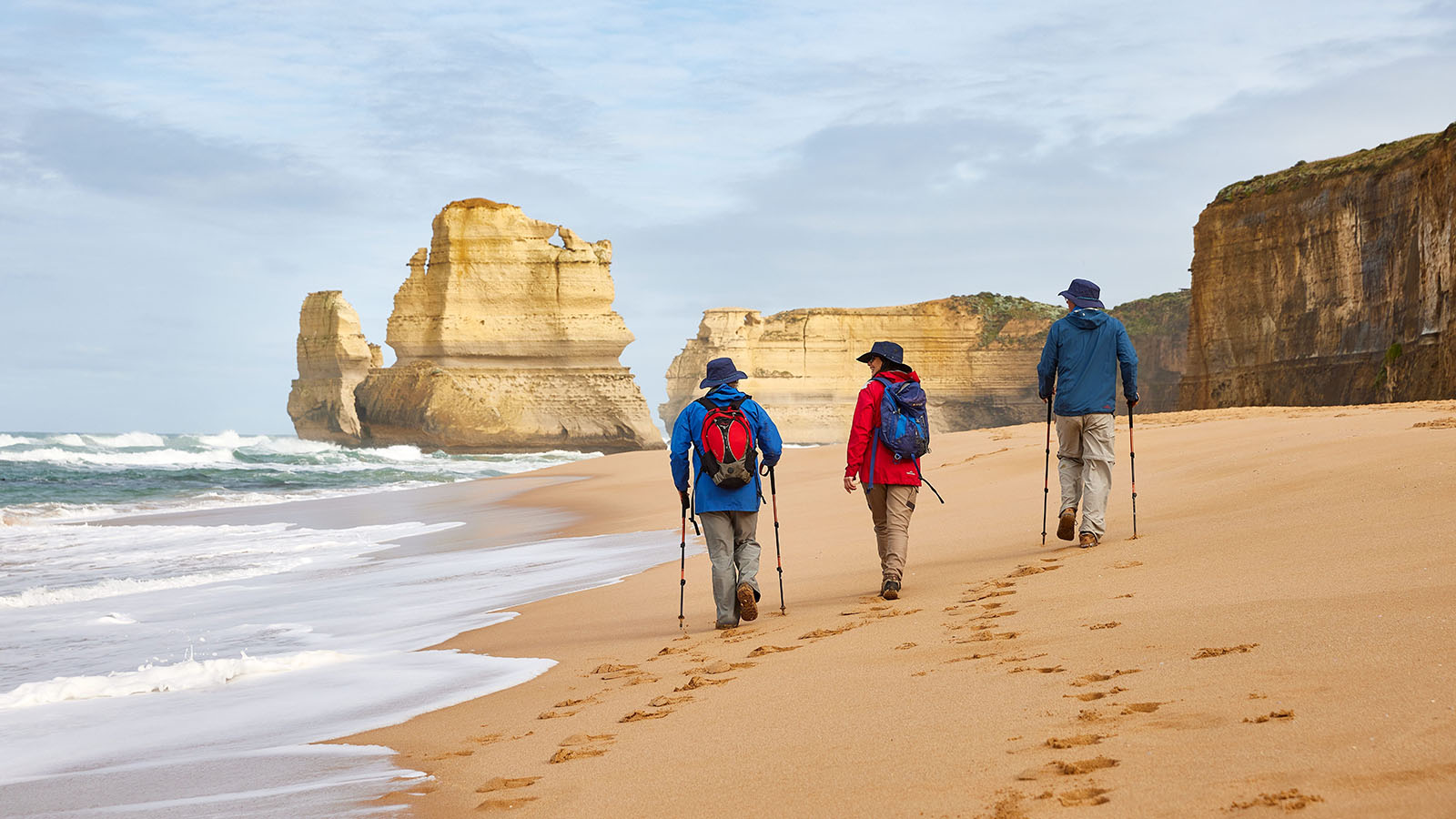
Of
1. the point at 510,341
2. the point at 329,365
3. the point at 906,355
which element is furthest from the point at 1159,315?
the point at 329,365

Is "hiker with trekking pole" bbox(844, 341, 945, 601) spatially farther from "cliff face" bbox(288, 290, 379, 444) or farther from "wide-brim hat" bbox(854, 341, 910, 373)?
"cliff face" bbox(288, 290, 379, 444)

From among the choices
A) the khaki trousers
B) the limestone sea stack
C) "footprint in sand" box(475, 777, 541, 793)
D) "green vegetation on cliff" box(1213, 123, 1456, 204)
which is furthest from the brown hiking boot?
the limestone sea stack

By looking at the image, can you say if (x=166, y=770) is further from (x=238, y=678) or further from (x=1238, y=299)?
(x=1238, y=299)

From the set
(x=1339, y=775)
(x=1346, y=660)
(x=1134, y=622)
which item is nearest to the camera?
(x=1339, y=775)

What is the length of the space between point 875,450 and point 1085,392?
5.36 ft

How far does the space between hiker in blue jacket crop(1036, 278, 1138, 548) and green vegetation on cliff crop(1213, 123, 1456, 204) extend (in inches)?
896

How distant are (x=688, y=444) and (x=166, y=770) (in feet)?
11.2

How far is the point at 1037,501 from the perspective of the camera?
10211mm

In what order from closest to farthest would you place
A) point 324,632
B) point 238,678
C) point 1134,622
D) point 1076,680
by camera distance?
point 1076,680 → point 1134,622 → point 238,678 → point 324,632

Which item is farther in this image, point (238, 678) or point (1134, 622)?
point (238, 678)

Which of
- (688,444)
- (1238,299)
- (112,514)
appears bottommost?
(112,514)

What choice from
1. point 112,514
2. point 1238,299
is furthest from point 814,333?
point 112,514

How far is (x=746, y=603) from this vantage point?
21.6 ft

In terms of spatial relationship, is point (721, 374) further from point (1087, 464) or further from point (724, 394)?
point (1087, 464)
